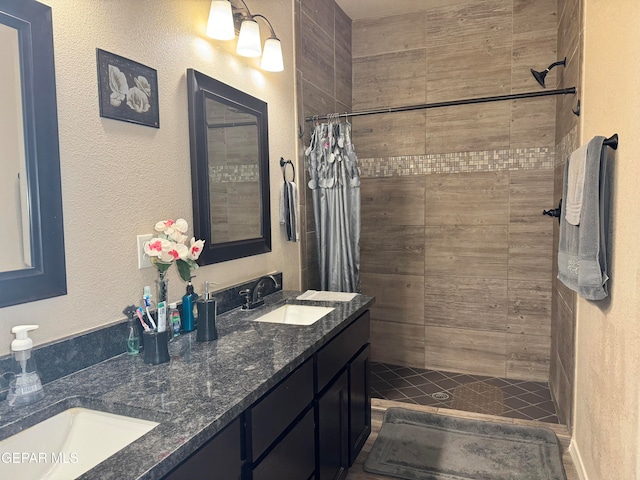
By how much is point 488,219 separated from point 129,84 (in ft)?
8.90

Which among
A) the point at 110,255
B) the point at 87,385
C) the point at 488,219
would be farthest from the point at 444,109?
the point at 87,385

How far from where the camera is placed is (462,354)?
11.6ft

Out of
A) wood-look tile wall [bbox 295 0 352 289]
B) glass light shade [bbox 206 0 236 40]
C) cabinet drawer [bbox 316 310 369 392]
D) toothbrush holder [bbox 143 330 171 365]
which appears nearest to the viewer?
toothbrush holder [bbox 143 330 171 365]

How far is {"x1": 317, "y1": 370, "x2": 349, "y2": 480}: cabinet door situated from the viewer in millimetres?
1757

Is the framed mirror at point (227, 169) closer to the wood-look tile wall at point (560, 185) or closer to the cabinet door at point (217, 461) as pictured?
the cabinet door at point (217, 461)

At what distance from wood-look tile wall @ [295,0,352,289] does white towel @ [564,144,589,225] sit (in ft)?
4.84

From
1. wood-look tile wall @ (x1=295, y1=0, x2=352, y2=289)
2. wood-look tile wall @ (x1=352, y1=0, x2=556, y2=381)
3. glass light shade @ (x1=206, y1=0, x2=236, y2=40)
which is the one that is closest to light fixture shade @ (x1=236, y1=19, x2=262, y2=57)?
glass light shade @ (x1=206, y1=0, x2=236, y2=40)

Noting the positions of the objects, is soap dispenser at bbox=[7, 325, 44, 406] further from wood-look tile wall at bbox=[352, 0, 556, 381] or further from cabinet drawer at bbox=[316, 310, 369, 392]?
wood-look tile wall at bbox=[352, 0, 556, 381]

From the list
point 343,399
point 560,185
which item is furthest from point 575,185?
point 343,399

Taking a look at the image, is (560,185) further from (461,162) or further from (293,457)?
(293,457)

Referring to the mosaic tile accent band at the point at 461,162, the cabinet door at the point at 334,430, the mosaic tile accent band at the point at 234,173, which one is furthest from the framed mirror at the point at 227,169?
the mosaic tile accent band at the point at 461,162

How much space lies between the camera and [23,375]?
3.73ft

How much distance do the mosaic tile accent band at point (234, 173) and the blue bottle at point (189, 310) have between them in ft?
1.72

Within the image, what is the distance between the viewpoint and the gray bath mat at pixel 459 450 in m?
2.18
